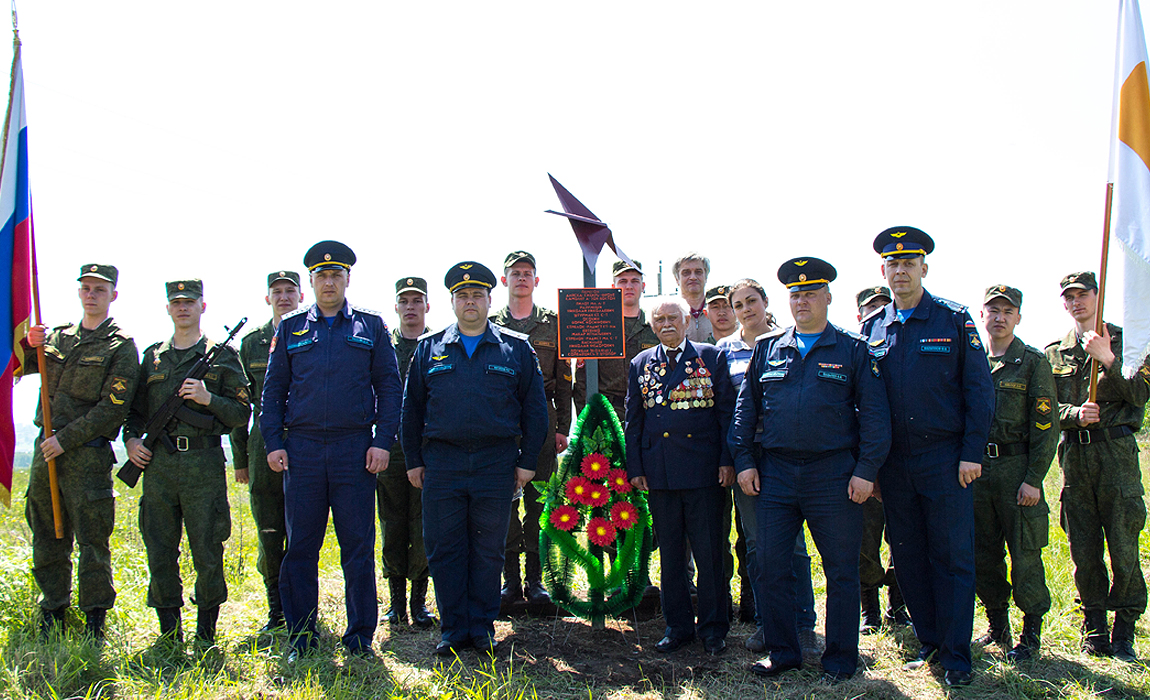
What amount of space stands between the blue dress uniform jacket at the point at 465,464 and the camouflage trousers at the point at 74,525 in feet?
7.06

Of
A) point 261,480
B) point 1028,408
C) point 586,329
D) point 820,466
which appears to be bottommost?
point 261,480

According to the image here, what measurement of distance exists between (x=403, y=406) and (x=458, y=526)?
2.85 ft

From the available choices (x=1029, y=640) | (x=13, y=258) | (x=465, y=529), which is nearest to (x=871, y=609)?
(x=1029, y=640)

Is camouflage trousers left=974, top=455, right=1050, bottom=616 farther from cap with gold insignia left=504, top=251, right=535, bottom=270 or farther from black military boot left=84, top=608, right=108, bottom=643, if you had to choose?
black military boot left=84, top=608, right=108, bottom=643

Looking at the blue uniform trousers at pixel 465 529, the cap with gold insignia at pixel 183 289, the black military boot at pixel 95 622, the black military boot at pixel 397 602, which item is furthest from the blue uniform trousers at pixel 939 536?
the black military boot at pixel 95 622

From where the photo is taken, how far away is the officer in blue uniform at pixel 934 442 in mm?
4215

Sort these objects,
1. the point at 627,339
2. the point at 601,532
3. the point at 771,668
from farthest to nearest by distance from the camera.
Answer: the point at 627,339 < the point at 601,532 < the point at 771,668

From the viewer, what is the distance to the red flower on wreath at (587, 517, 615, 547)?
5.26m

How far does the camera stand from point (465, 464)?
4.73 m

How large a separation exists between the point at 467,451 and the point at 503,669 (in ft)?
A: 4.40

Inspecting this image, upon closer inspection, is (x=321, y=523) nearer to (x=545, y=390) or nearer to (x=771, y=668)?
(x=545, y=390)

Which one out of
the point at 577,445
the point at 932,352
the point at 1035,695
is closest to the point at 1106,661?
the point at 1035,695

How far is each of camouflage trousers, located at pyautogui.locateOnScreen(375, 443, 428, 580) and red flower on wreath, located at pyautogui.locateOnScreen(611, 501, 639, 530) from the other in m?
1.47

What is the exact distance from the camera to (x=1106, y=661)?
4.68 metres
